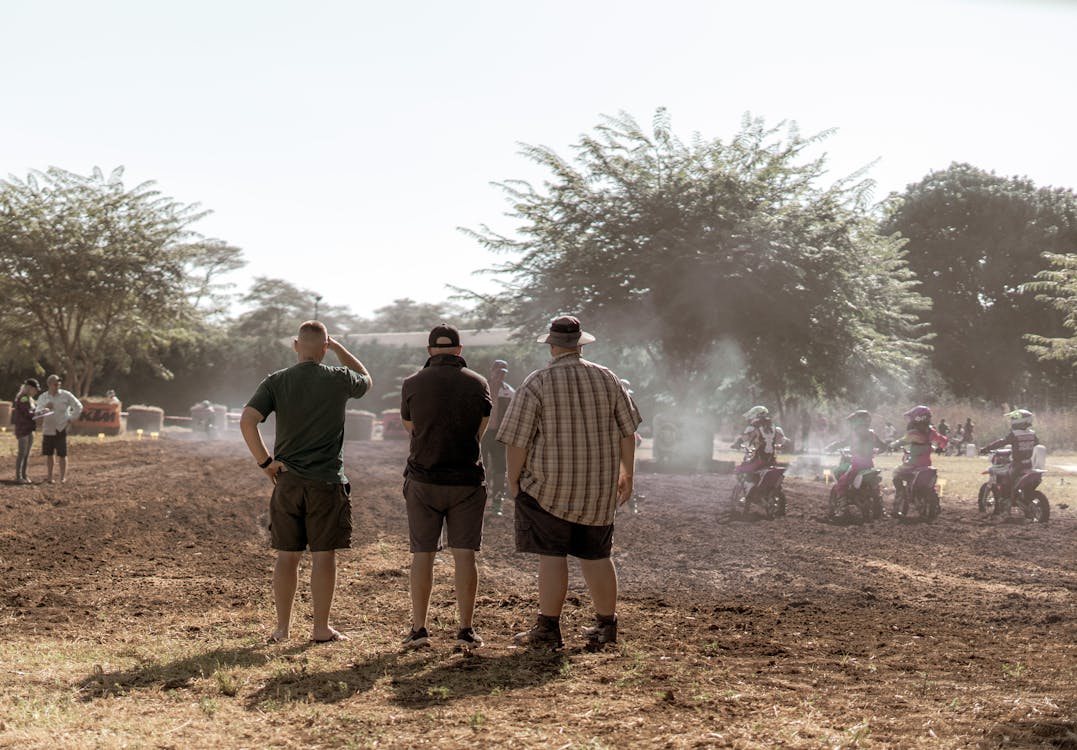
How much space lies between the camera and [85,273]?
40656 mm

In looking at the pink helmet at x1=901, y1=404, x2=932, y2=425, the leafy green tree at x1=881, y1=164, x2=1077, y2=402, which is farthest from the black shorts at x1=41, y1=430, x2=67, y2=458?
the leafy green tree at x1=881, y1=164, x2=1077, y2=402

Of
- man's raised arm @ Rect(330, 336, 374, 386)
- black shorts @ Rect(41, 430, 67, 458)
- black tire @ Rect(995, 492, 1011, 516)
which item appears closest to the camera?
man's raised arm @ Rect(330, 336, 374, 386)

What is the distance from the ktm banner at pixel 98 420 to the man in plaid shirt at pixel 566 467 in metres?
31.9

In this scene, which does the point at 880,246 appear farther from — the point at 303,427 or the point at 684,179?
the point at 303,427

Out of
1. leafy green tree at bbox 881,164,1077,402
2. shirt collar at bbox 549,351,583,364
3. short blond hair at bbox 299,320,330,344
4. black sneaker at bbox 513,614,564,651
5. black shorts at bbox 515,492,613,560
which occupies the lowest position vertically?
black sneaker at bbox 513,614,564,651

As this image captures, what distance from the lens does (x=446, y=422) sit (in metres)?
6.69

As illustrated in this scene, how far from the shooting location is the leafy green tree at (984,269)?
54.2 metres

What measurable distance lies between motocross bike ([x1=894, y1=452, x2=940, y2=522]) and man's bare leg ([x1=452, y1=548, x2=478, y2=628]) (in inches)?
397

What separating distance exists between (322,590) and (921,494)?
1077 centimetres

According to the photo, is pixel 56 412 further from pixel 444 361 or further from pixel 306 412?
pixel 444 361

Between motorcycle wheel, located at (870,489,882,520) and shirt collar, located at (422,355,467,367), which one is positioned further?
motorcycle wheel, located at (870,489,882,520)

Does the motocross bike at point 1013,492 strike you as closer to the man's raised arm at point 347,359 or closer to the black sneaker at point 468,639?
the black sneaker at point 468,639

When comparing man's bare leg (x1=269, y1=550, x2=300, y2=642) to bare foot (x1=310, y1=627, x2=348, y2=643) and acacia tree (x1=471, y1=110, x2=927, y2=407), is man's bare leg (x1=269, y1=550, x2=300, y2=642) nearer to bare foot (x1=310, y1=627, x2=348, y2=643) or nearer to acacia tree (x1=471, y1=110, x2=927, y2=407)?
bare foot (x1=310, y1=627, x2=348, y2=643)

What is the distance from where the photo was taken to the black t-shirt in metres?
6.69
